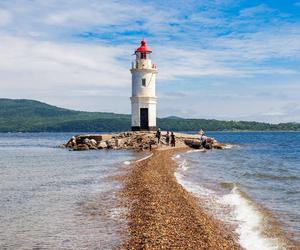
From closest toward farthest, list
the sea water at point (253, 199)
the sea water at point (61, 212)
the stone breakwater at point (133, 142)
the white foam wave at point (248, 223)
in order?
1. the sea water at point (61, 212)
2. the white foam wave at point (248, 223)
3. the sea water at point (253, 199)
4. the stone breakwater at point (133, 142)

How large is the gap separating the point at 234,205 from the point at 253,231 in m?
4.12

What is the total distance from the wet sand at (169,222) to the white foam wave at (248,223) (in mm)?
383

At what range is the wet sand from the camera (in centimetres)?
1097

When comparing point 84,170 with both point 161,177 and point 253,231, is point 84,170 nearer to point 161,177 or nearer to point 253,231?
point 161,177

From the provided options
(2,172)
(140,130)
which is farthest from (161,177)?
(140,130)

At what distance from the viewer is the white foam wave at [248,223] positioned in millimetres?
11834

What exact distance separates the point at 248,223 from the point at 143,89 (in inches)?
1595

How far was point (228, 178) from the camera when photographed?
26172 millimetres

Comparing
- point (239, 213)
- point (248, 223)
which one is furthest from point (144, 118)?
point (248, 223)

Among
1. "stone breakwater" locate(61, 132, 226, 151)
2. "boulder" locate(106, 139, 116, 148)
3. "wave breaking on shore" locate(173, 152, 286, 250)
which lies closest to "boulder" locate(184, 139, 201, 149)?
"stone breakwater" locate(61, 132, 226, 151)

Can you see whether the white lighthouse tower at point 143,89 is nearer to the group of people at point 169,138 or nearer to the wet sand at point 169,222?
the group of people at point 169,138

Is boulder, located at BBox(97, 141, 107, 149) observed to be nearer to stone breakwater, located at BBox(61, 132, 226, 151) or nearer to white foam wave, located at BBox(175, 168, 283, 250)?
stone breakwater, located at BBox(61, 132, 226, 151)

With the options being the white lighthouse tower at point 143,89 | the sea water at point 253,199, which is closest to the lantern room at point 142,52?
the white lighthouse tower at point 143,89

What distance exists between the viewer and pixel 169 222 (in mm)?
12930
